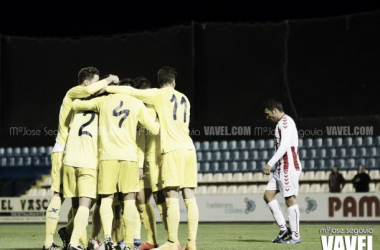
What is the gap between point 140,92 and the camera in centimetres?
797

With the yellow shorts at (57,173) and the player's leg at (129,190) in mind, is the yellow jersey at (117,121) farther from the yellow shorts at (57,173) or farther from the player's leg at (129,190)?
the yellow shorts at (57,173)

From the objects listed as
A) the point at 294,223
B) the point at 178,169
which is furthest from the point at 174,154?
the point at 294,223

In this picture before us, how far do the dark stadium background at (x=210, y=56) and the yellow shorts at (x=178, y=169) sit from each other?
983 cm

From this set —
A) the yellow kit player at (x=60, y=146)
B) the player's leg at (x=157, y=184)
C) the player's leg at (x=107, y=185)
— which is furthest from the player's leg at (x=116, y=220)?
the player's leg at (x=107, y=185)

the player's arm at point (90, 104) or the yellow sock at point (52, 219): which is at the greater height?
the player's arm at point (90, 104)

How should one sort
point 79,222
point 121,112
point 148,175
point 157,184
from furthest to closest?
1. point 148,175
2. point 157,184
3. point 121,112
4. point 79,222

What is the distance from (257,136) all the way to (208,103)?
5.22 ft

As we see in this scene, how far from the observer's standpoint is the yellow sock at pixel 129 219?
25.5 feet

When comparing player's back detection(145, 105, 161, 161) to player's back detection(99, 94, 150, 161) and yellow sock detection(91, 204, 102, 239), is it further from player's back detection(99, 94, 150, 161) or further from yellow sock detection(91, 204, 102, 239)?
yellow sock detection(91, 204, 102, 239)

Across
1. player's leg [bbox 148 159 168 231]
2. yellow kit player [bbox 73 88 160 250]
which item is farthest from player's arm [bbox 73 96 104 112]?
player's leg [bbox 148 159 168 231]

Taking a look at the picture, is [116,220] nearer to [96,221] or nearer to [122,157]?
[96,221]

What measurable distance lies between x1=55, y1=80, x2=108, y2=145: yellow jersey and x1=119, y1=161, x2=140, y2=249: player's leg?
0.79m

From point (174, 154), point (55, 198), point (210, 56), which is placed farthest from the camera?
point (210, 56)

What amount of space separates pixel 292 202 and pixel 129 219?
3.04m
